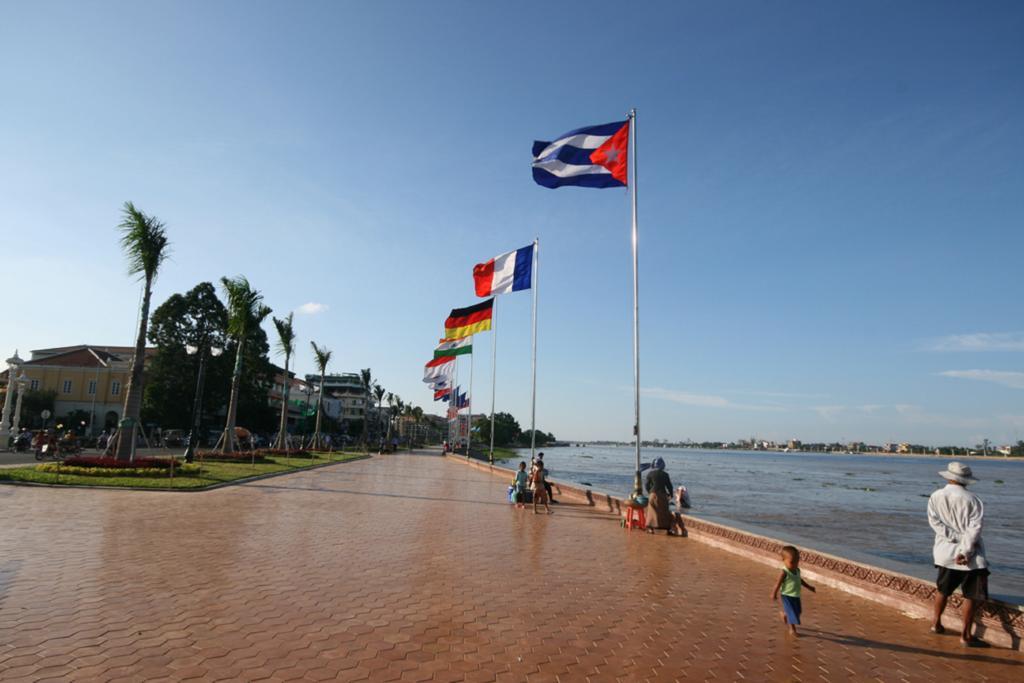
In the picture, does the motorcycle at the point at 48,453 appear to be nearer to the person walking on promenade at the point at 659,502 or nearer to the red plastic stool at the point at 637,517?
the red plastic stool at the point at 637,517

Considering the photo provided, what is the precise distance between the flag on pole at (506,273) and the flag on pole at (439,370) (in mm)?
15291

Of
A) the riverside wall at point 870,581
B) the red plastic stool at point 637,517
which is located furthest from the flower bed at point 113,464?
the riverside wall at point 870,581

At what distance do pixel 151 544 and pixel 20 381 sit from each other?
104 feet

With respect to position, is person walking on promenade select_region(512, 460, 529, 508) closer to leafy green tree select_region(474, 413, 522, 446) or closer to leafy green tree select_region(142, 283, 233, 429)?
leafy green tree select_region(142, 283, 233, 429)

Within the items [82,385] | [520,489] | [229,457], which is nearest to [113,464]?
[229,457]

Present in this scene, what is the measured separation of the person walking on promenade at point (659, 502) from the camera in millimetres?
12375

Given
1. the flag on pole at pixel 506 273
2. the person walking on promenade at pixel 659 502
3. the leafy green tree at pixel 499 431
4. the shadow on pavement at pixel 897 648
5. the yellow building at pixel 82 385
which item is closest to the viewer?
the shadow on pavement at pixel 897 648

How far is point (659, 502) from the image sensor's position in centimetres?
1261

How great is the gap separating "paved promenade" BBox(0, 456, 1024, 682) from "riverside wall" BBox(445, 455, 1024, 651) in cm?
23

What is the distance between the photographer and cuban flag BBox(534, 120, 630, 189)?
15359 millimetres

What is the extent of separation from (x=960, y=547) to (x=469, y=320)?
2558 cm

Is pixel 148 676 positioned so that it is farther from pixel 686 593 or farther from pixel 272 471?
pixel 272 471

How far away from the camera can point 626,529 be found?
42.0 feet

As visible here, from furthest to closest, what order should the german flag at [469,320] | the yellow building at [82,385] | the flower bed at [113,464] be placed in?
1. the yellow building at [82,385]
2. the german flag at [469,320]
3. the flower bed at [113,464]
